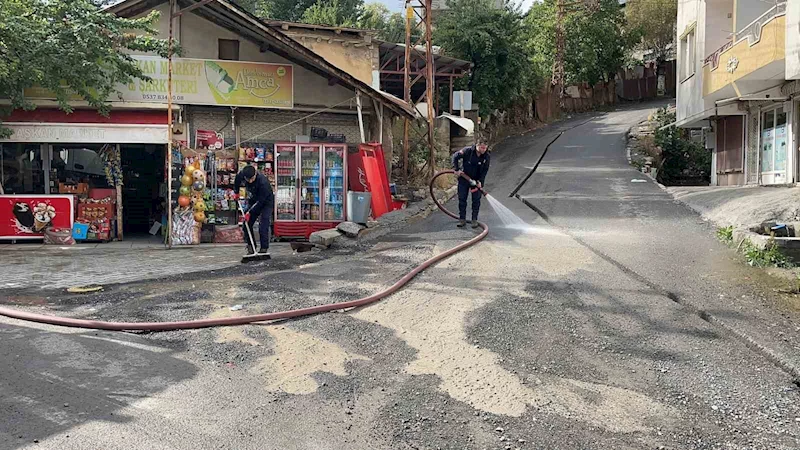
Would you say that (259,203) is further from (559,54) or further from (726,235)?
(559,54)

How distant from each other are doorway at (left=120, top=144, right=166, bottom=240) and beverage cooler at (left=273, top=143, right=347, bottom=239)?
10.6ft

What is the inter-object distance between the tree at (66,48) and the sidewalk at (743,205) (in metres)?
11.6

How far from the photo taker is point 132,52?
1455cm

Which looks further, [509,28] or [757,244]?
[509,28]

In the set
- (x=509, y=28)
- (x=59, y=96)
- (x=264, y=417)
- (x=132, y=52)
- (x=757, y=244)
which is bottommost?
(x=264, y=417)

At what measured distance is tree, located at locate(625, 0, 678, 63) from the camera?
47.2 meters

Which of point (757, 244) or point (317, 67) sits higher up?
point (317, 67)

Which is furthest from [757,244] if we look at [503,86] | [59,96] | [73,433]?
[503,86]

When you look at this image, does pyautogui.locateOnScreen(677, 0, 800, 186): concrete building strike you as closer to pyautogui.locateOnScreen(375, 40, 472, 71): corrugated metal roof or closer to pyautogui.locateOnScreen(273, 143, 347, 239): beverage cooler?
pyautogui.locateOnScreen(375, 40, 472, 71): corrugated metal roof

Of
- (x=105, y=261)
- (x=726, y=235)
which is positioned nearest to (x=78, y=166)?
(x=105, y=261)

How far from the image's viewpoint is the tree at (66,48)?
40.9 feet

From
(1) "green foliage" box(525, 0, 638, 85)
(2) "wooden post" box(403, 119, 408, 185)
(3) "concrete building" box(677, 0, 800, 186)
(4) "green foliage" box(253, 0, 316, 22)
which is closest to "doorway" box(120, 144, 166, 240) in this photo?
(2) "wooden post" box(403, 119, 408, 185)

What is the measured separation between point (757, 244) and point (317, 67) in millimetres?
9871

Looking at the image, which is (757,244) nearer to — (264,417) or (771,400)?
(771,400)
